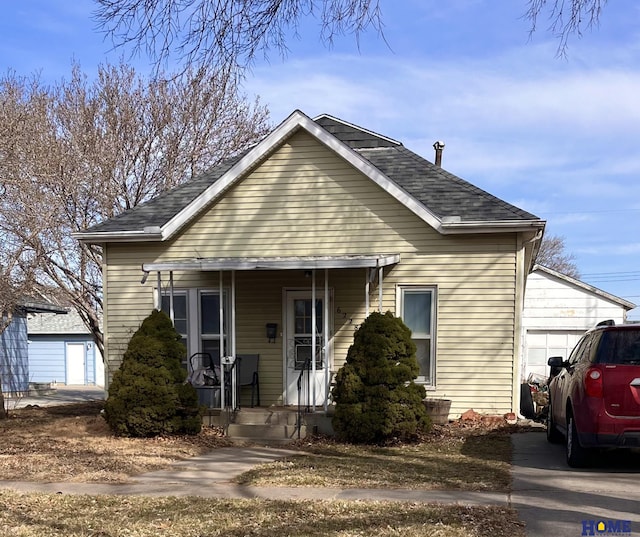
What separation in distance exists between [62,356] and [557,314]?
85.9 ft

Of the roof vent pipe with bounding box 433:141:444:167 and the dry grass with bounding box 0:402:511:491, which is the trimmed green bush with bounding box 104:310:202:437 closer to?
the dry grass with bounding box 0:402:511:491

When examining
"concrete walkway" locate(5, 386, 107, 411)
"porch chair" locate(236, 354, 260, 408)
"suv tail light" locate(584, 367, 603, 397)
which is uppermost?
"suv tail light" locate(584, 367, 603, 397)

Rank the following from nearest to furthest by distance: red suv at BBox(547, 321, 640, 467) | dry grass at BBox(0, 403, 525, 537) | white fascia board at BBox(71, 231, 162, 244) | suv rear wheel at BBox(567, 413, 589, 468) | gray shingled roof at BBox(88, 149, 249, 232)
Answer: dry grass at BBox(0, 403, 525, 537) < red suv at BBox(547, 321, 640, 467) < suv rear wheel at BBox(567, 413, 589, 468) < white fascia board at BBox(71, 231, 162, 244) < gray shingled roof at BBox(88, 149, 249, 232)

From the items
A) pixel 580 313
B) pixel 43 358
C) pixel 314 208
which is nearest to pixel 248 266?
pixel 314 208

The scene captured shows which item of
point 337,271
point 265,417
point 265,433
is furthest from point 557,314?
point 265,433

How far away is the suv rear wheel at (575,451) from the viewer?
25.5ft

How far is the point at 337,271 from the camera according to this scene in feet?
41.5

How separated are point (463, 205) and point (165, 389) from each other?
6266 mm

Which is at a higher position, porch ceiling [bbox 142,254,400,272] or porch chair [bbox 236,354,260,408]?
porch ceiling [bbox 142,254,400,272]

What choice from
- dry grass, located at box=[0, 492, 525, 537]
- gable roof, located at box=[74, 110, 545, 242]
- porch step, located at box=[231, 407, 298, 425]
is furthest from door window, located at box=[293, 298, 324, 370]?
dry grass, located at box=[0, 492, 525, 537]

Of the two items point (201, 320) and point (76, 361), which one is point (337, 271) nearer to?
point (201, 320)

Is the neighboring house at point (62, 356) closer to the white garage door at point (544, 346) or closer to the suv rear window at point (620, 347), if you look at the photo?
the white garage door at point (544, 346)

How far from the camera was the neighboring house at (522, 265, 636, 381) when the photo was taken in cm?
2169

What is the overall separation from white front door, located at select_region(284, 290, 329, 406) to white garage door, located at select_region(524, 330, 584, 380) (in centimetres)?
1137
